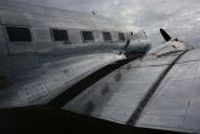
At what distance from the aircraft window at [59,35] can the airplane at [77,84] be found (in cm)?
3

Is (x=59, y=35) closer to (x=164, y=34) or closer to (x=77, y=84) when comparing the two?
(x=77, y=84)

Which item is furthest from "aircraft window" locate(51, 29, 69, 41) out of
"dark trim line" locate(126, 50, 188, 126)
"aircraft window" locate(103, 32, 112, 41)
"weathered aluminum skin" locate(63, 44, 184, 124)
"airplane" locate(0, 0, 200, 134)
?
"dark trim line" locate(126, 50, 188, 126)

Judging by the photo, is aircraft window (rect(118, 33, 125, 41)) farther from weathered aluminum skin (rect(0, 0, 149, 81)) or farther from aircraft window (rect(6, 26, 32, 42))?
aircraft window (rect(6, 26, 32, 42))

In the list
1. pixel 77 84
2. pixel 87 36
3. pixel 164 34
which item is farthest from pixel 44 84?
pixel 164 34

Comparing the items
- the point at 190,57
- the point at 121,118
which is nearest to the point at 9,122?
the point at 121,118

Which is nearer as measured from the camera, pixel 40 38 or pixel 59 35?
pixel 40 38

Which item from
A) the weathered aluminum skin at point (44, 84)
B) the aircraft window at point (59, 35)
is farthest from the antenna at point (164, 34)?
the weathered aluminum skin at point (44, 84)

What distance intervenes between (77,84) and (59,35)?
318cm

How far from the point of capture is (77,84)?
16.1 feet

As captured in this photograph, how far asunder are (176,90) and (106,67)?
5.81 ft

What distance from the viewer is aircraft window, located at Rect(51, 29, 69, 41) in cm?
765

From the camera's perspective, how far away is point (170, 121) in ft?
10.7

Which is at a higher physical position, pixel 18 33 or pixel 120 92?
pixel 18 33

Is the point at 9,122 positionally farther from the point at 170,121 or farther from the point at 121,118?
the point at 170,121
